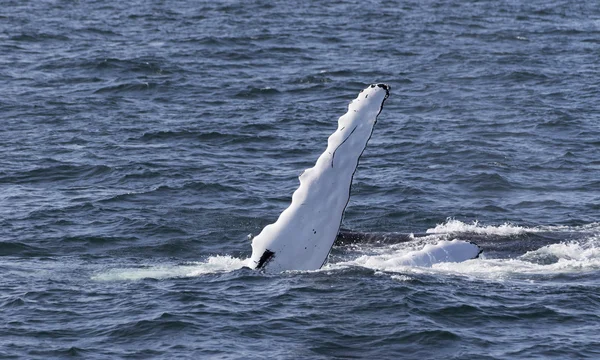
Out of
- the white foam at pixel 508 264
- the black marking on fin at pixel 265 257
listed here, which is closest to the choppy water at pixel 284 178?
Result: the white foam at pixel 508 264

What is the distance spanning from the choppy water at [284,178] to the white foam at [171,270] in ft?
0.32

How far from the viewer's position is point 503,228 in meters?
23.2

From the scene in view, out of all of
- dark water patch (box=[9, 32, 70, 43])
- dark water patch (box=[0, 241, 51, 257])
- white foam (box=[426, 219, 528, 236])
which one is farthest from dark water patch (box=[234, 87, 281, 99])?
dark water patch (box=[0, 241, 51, 257])

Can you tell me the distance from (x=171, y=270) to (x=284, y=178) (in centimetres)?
841

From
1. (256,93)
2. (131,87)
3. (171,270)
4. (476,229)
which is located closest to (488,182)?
(476,229)

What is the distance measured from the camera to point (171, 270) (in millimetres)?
21297

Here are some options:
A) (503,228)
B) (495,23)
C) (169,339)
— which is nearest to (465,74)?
(495,23)

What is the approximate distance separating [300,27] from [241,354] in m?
37.9

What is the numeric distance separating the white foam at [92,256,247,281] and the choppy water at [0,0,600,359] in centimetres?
10

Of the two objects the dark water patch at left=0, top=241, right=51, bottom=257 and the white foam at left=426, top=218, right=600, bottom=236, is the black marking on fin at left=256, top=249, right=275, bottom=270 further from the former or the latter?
the dark water patch at left=0, top=241, right=51, bottom=257

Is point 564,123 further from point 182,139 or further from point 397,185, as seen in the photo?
point 182,139

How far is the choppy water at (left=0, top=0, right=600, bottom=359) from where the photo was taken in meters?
17.8

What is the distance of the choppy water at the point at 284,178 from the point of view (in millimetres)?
17781

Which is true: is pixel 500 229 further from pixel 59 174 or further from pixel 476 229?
pixel 59 174
